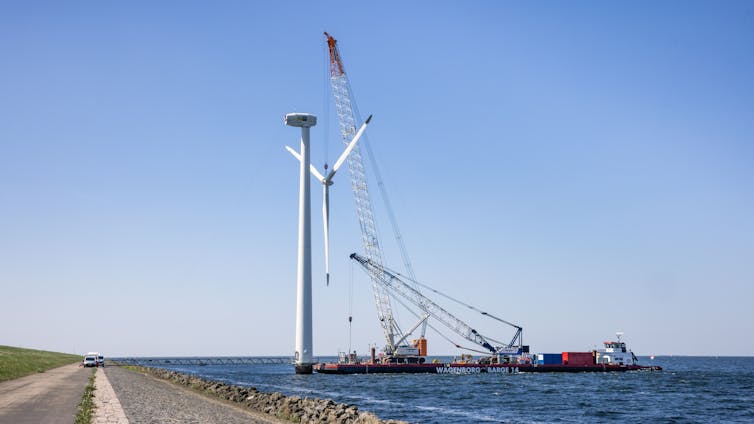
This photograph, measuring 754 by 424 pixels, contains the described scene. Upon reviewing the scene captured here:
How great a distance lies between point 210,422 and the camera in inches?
1845

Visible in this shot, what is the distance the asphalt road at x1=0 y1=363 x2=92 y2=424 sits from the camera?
42856 millimetres

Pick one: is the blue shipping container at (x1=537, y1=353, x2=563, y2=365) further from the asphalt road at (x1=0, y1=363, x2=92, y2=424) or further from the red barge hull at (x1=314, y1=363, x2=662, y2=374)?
the asphalt road at (x1=0, y1=363, x2=92, y2=424)

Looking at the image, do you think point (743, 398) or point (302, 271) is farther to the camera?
point (302, 271)

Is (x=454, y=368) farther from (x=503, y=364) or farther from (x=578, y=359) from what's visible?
(x=578, y=359)

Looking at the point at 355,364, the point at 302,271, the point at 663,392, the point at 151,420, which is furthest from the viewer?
the point at 355,364

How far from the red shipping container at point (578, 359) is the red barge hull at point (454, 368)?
1516 mm

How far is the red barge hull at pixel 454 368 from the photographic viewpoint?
543 ft

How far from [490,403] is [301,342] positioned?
72.1 metres

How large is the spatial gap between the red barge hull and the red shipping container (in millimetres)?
1516

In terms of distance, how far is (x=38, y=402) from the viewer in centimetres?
5353

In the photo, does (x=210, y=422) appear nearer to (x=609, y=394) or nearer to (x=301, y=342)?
(x=609, y=394)

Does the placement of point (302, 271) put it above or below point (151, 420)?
above

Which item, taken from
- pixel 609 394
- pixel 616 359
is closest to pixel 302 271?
pixel 609 394

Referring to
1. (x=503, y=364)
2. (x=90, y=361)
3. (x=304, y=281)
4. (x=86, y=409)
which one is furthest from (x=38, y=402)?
(x=503, y=364)
